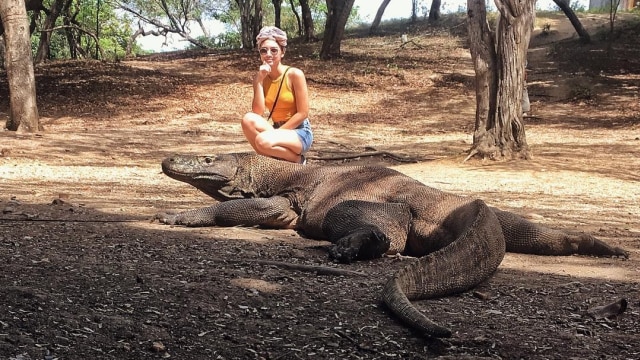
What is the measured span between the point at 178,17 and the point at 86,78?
2055 centimetres

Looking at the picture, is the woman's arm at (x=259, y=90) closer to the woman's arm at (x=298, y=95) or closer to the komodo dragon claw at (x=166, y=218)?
the woman's arm at (x=298, y=95)

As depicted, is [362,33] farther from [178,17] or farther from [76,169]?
[76,169]

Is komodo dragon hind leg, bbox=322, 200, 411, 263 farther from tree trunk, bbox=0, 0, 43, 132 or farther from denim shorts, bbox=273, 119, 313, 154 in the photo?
tree trunk, bbox=0, 0, 43, 132

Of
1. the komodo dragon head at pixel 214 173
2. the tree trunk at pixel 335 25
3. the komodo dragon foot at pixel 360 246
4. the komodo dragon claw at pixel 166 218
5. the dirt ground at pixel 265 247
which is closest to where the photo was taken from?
the dirt ground at pixel 265 247

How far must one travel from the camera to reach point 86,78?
53.2 ft

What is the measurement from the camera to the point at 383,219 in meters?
4.04

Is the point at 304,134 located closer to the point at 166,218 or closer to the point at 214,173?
the point at 214,173

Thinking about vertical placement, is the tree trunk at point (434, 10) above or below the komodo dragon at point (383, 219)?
above

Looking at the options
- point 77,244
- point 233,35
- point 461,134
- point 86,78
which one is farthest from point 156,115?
point 233,35

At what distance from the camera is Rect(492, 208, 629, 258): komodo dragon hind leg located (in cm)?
411

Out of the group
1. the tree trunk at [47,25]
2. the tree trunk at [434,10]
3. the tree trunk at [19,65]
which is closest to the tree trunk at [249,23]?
the tree trunk at [47,25]

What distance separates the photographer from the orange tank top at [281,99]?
17.8ft

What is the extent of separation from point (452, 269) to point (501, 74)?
226 inches

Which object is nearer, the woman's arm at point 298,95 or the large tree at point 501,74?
the woman's arm at point 298,95
